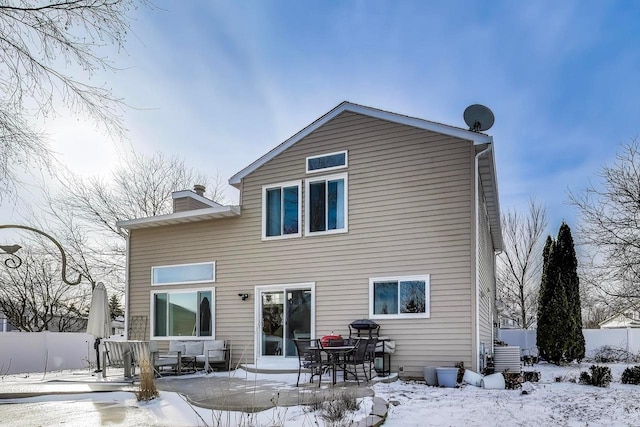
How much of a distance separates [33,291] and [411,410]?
1963 centimetres

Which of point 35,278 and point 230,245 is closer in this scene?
point 230,245

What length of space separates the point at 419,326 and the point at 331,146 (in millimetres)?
4034

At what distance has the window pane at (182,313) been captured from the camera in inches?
500

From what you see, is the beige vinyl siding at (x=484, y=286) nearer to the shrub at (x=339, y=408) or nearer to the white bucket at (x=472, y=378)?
the white bucket at (x=472, y=378)

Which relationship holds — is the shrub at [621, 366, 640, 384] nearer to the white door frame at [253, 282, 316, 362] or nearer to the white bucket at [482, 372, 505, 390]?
the white bucket at [482, 372, 505, 390]

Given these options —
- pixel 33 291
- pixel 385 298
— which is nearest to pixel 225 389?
pixel 385 298

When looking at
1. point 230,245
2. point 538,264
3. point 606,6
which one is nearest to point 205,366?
point 230,245

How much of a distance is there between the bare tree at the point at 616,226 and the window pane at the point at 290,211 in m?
8.88

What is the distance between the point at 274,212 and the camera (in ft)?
39.6

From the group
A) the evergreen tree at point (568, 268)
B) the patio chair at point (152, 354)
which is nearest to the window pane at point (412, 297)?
the patio chair at point (152, 354)

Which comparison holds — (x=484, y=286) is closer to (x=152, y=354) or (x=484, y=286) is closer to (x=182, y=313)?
(x=182, y=313)

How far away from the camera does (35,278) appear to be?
71.6 feet

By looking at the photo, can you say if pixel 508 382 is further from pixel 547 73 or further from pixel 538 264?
pixel 538 264

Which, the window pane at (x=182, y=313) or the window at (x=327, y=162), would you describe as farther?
the window pane at (x=182, y=313)
